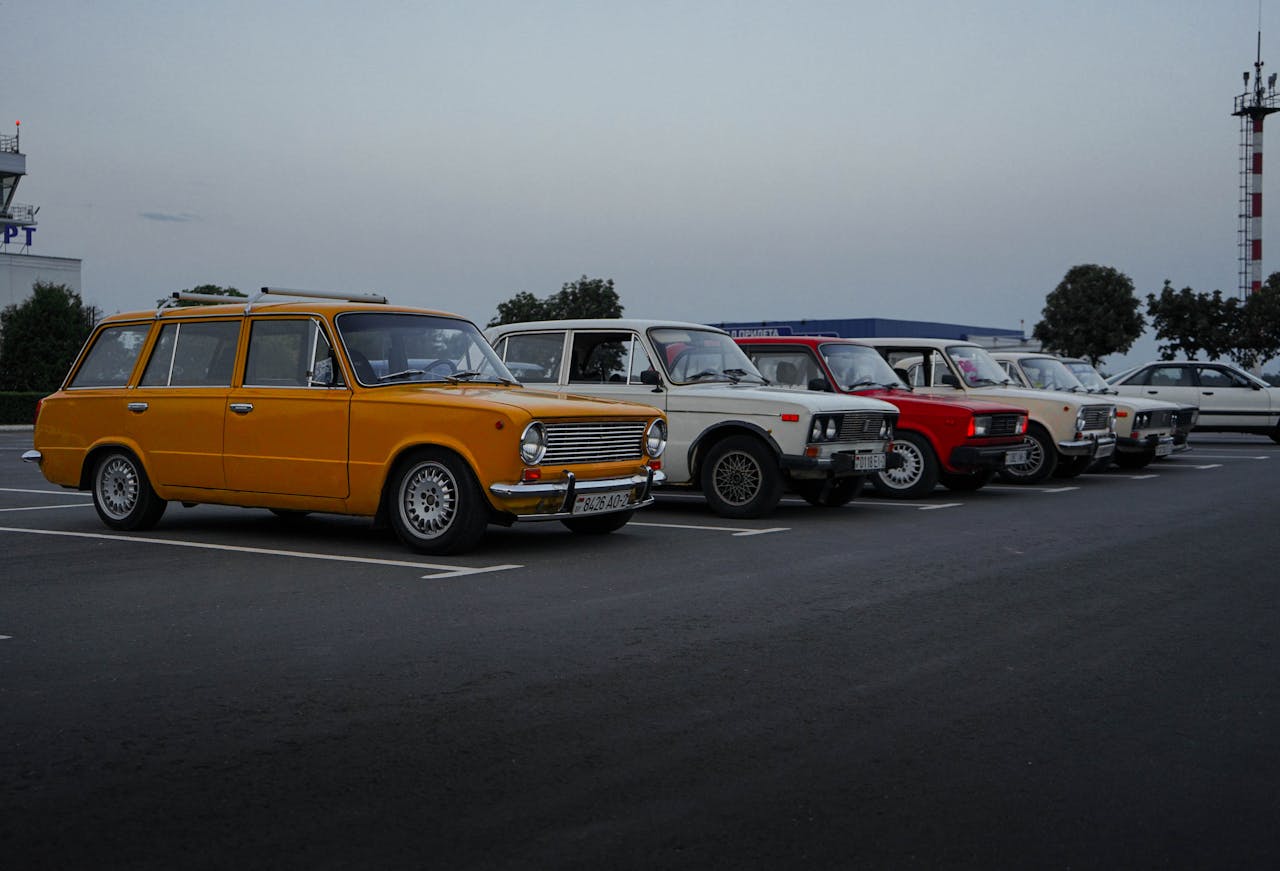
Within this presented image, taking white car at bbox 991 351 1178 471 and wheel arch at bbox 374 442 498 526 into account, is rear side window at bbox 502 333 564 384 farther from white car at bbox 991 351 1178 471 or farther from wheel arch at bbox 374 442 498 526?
white car at bbox 991 351 1178 471

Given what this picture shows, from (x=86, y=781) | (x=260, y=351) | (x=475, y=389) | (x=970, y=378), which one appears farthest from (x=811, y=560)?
(x=970, y=378)

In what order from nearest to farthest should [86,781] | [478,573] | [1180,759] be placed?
[86,781], [1180,759], [478,573]

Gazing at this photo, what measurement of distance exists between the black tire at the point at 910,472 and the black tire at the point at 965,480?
3.44 feet

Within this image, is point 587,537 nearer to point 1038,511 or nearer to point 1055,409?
point 1038,511

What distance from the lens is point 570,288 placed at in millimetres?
55844

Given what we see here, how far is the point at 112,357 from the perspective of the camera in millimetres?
11297

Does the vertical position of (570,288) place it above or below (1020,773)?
above

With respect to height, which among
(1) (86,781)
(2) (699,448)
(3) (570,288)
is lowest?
(1) (86,781)

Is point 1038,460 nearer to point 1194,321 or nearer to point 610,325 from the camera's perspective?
point 610,325

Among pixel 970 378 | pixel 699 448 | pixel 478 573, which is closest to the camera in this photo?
pixel 478 573

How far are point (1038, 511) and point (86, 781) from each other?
10.7 metres

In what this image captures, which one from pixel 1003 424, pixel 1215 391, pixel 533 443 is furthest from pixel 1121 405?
pixel 533 443

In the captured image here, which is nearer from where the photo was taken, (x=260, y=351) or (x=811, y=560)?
(x=811, y=560)

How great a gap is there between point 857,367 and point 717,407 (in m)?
3.27
